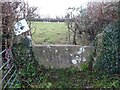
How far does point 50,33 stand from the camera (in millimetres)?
4363

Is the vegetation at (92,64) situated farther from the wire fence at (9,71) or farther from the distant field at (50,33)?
the distant field at (50,33)

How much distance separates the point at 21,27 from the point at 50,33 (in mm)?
799

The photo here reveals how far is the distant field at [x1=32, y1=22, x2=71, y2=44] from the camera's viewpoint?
13.8 ft

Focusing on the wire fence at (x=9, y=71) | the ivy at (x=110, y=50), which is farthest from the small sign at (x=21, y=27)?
the ivy at (x=110, y=50)

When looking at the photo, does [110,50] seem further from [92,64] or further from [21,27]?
[21,27]

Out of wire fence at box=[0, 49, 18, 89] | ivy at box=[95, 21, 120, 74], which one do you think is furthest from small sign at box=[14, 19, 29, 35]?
ivy at box=[95, 21, 120, 74]

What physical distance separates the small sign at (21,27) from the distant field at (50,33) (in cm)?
44

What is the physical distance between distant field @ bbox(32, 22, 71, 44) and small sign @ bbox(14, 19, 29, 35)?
0.44m

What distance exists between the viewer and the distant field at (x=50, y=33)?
13.8 feet

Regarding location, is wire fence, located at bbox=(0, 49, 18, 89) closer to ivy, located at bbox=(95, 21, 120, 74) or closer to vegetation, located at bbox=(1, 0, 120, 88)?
vegetation, located at bbox=(1, 0, 120, 88)

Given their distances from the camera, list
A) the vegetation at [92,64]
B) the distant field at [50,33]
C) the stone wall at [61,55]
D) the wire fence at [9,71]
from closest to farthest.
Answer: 1. the wire fence at [9,71]
2. the vegetation at [92,64]
3. the stone wall at [61,55]
4. the distant field at [50,33]

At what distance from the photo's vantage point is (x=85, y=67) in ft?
12.7

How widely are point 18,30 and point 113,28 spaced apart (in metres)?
1.49

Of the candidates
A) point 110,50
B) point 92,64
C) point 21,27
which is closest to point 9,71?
point 21,27
